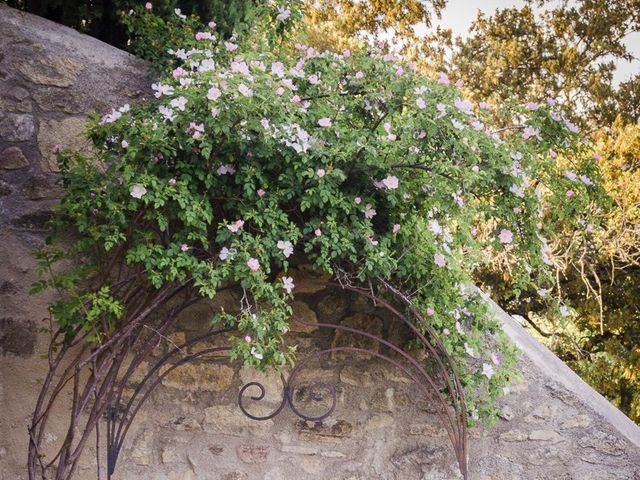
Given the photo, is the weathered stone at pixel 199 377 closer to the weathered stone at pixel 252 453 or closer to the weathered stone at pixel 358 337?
the weathered stone at pixel 252 453

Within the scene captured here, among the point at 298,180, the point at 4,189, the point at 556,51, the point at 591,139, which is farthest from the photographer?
the point at 556,51

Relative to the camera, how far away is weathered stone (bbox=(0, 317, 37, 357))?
2807 millimetres

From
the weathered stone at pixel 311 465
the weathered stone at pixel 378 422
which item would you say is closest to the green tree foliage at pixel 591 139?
the weathered stone at pixel 378 422

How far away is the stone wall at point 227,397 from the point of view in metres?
2.82

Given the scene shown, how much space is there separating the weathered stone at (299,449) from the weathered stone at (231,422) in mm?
112

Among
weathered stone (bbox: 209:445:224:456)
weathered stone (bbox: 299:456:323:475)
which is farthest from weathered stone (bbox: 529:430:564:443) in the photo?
weathered stone (bbox: 209:445:224:456)

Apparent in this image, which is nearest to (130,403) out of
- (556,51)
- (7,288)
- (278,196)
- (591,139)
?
(7,288)

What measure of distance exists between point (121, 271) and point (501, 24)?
8.26 m

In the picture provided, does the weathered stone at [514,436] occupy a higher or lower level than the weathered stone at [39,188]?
lower

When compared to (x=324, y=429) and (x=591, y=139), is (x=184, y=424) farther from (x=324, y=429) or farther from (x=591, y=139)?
(x=591, y=139)

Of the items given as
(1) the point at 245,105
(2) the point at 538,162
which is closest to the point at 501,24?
(2) the point at 538,162

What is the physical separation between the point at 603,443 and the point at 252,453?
1.46 metres

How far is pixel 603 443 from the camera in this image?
3.09m

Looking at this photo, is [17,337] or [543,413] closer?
[17,337]
